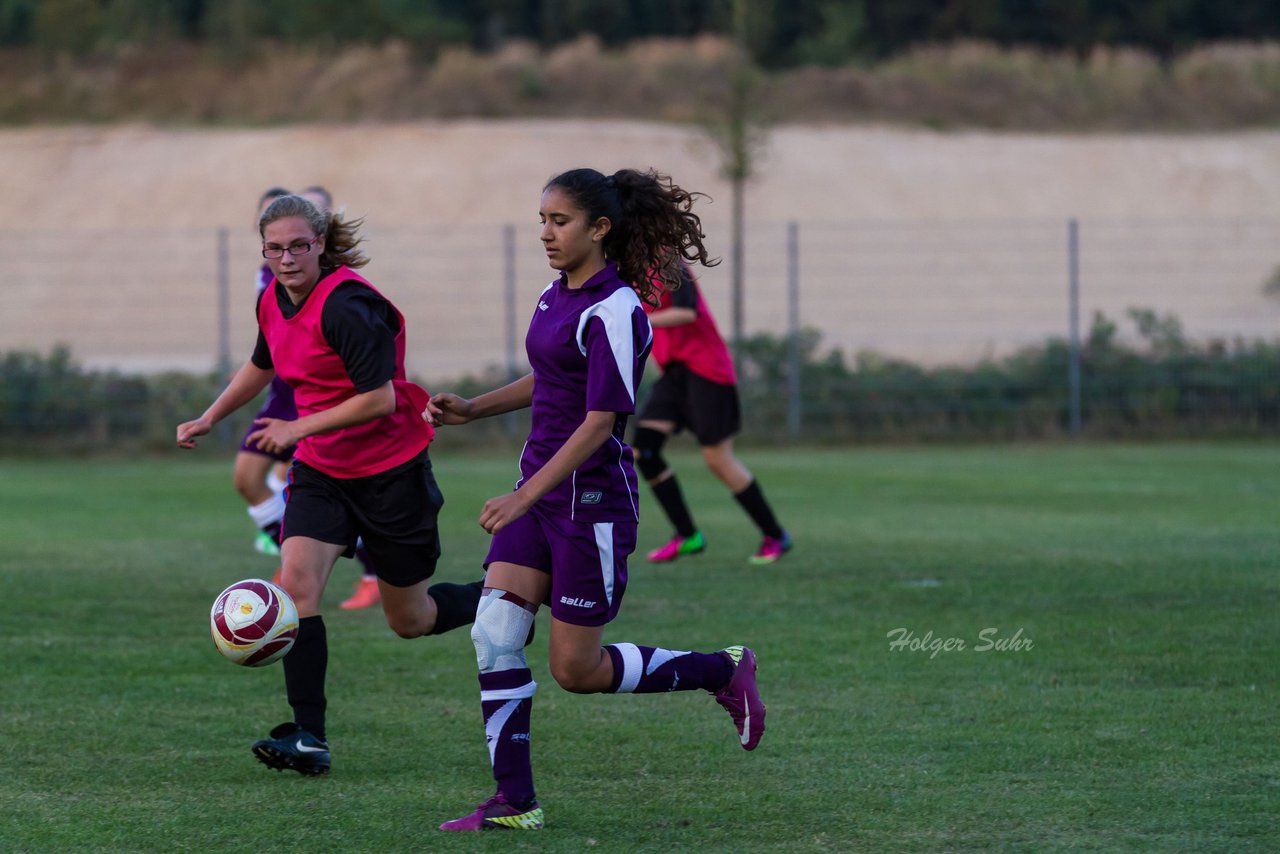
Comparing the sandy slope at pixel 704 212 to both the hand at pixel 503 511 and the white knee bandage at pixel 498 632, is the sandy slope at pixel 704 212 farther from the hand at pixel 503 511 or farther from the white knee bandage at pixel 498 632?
the hand at pixel 503 511

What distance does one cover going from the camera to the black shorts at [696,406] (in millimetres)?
9578

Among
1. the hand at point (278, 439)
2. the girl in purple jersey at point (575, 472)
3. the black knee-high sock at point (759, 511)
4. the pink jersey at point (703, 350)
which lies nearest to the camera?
the girl in purple jersey at point (575, 472)

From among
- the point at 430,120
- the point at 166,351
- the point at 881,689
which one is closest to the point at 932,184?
the point at 430,120

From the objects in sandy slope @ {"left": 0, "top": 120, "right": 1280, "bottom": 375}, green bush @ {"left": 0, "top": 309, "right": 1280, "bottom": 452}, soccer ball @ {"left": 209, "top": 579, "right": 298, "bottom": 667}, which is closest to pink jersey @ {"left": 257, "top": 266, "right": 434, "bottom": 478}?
soccer ball @ {"left": 209, "top": 579, "right": 298, "bottom": 667}

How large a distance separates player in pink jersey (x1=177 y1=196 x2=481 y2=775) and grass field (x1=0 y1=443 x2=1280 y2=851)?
0.36 m

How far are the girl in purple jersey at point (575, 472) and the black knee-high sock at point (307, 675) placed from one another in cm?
74

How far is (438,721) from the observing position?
573 centimetres

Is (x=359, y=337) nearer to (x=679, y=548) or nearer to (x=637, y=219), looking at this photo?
(x=637, y=219)

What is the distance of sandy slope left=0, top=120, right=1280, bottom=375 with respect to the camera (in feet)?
105

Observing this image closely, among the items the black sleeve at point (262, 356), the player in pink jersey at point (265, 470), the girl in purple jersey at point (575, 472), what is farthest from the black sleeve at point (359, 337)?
the player in pink jersey at point (265, 470)

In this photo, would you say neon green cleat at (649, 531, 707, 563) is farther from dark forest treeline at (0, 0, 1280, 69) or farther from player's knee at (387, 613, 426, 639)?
dark forest treeline at (0, 0, 1280, 69)

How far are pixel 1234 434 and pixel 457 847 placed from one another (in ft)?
54.0

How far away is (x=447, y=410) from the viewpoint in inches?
197

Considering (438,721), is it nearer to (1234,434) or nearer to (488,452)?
(488,452)
